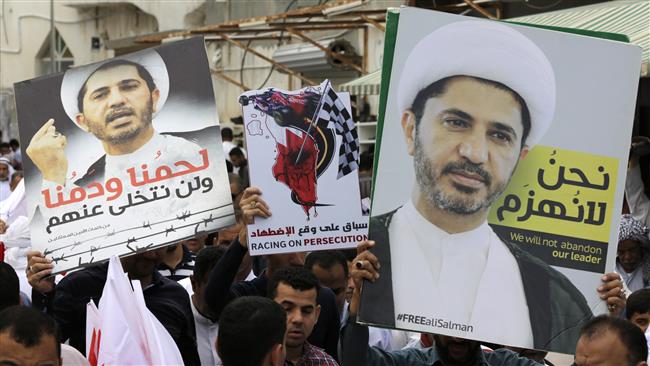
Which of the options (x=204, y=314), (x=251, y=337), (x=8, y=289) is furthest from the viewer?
(x=204, y=314)

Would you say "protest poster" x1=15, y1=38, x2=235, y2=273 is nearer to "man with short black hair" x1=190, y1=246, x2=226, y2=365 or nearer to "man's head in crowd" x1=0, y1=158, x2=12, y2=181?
"man with short black hair" x1=190, y1=246, x2=226, y2=365

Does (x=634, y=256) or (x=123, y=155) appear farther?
(x=634, y=256)

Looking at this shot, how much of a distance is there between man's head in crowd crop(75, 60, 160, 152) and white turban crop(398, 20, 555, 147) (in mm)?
1465

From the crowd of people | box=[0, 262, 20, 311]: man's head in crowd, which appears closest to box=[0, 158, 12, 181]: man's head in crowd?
the crowd of people

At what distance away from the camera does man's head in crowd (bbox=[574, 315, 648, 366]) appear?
→ 172 inches

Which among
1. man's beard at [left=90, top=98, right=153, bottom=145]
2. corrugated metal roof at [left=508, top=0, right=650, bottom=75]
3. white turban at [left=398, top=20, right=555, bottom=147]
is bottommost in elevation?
corrugated metal roof at [left=508, top=0, right=650, bottom=75]

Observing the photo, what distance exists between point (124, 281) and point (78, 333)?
4.06ft

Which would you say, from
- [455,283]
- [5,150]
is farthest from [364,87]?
[455,283]

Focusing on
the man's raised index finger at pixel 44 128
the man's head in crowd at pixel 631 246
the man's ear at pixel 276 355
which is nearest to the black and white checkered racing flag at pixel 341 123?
the man's raised index finger at pixel 44 128

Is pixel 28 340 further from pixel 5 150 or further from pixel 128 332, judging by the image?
pixel 5 150

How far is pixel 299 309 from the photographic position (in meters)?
5.21

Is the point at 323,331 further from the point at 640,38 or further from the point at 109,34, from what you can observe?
the point at 109,34

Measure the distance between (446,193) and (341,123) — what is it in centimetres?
188

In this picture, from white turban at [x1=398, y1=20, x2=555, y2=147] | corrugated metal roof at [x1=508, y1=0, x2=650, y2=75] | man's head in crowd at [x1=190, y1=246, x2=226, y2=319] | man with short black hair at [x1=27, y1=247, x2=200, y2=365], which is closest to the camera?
white turban at [x1=398, y1=20, x2=555, y2=147]
